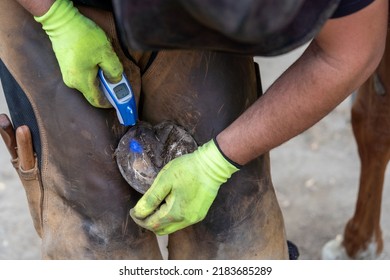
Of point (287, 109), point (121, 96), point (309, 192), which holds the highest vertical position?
point (287, 109)

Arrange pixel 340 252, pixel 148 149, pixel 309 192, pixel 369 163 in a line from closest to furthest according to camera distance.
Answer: pixel 148 149
pixel 369 163
pixel 340 252
pixel 309 192

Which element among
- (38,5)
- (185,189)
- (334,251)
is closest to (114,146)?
(185,189)

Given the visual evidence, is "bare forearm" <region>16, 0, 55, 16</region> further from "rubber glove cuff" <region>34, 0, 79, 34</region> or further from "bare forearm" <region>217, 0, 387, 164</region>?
"bare forearm" <region>217, 0, 387, 164</region>

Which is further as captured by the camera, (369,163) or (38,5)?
(369,163)

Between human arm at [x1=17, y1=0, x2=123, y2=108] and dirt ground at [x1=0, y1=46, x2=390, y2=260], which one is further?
dirt ground at [x1=0, y1=46, x2=390, y2=260]

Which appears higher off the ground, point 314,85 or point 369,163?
point 314,85

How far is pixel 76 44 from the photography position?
4.63 ft

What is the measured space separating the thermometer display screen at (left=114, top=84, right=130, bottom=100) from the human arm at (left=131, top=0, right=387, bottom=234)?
0.16 meters

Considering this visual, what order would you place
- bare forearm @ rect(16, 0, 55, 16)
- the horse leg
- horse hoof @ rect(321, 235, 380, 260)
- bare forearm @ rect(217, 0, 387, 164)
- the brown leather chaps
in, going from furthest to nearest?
horse hoof @ rect(321, 235, 380, 260)
the horse leg
the brown leather chaps
bare forearm @ rect(16, 0, 55, 16)
bare forearm @ rect(217, 0, 387, 164)

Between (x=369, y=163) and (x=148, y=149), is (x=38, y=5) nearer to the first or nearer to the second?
(x=148, y=149)

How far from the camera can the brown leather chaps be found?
1.51m

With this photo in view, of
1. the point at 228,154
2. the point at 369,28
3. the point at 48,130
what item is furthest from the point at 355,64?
the point at 48,130

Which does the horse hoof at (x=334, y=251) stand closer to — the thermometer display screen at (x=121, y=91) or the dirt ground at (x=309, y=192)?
the dirt ground at (x=309, y=192)

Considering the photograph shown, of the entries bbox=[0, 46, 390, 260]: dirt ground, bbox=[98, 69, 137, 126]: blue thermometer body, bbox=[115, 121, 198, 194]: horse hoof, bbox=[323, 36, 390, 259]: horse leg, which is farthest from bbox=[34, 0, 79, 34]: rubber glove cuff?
bbox=[0, 46, 390, 260]: dirt ground
